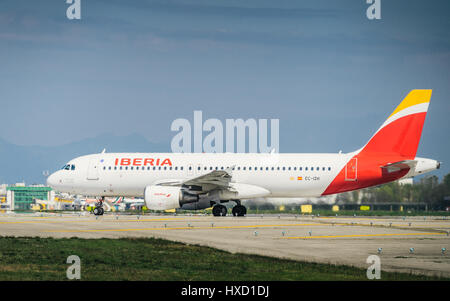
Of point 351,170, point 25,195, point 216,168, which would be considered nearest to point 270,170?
point 216,168

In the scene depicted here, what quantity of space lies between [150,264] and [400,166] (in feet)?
89.5

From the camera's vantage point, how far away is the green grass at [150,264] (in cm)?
1517

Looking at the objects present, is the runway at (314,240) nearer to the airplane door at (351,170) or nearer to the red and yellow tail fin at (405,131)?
the airplane door at (351,170)

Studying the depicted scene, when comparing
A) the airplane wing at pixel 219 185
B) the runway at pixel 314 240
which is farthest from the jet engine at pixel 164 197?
the runway at pixel 314 240

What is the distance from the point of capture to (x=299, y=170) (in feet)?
140

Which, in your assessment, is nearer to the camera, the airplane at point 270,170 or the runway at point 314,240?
the runway at point 314,240

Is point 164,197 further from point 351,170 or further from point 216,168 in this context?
point 351,170

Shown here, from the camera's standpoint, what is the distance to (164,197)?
39.2 meters

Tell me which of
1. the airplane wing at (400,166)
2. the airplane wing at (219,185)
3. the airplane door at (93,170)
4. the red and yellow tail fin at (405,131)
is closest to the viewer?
the airplane wing at (219,185)

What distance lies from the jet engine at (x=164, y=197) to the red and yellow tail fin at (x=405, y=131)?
12861 millimetres

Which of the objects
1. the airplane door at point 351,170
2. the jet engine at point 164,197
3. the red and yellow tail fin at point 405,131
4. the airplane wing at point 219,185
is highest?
the red and yellow tail fin at point 405,131

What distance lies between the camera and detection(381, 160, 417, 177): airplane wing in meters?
40.4
